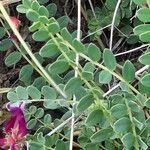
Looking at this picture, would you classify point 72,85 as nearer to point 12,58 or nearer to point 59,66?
point 59,66

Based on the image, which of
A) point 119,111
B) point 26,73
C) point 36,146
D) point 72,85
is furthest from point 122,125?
point 26,73

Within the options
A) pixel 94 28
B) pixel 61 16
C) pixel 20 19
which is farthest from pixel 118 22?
pixel 20 19

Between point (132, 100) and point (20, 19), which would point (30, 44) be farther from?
point (132, 100)

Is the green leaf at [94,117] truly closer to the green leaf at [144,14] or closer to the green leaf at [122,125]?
the green leaf at [122,125]

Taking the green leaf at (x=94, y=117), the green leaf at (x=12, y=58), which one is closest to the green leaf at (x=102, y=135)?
the green leaf at (x=94, y=117)

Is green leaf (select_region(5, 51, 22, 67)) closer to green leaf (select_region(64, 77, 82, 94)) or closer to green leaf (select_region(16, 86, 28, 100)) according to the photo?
green leaf (select_region(16, 86, 28, 100))

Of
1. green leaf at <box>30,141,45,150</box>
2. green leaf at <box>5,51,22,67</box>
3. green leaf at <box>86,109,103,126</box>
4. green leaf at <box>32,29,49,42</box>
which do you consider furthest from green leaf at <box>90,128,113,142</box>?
green leaf at <box>5,51,22,67</box>
